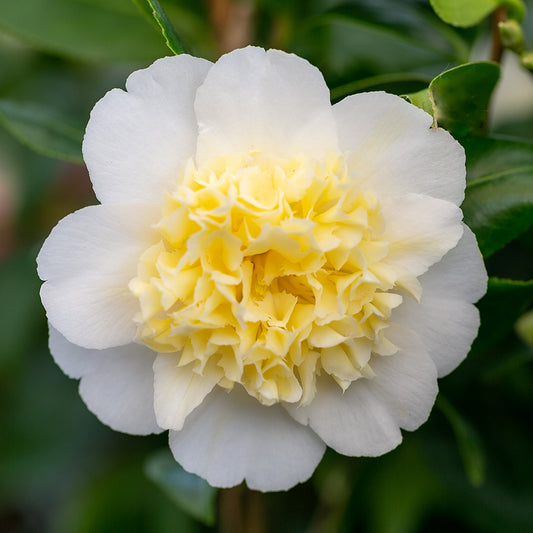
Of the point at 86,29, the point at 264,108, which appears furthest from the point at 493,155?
the point at 86,29

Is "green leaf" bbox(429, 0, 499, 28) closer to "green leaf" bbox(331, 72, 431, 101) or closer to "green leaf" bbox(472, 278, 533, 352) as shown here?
"green leaf" bbox(331, 72, 431, 101)

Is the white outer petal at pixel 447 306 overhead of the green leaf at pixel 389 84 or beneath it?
beneath

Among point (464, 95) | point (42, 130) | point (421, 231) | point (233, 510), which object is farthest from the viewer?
point (233, 510)

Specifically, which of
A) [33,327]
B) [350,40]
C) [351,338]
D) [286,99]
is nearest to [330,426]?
[351,338]

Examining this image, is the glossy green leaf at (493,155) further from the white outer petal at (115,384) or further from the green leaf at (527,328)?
the white outer petal at (115,384)

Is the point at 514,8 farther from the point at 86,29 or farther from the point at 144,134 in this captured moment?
the point at 86,29

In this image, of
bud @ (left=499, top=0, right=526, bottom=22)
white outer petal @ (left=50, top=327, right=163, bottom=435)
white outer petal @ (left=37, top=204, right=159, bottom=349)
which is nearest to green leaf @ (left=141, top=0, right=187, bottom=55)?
white outer petal @ (left=37, top=204, right=159, bottom=349)

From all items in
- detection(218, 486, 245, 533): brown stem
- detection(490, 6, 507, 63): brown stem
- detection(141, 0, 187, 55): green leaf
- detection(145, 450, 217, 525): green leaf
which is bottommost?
detection(218, 486, 245, 533): brown stem

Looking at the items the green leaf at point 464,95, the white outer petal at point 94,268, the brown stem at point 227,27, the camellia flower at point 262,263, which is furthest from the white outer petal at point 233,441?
the brown stem at point 227,27
